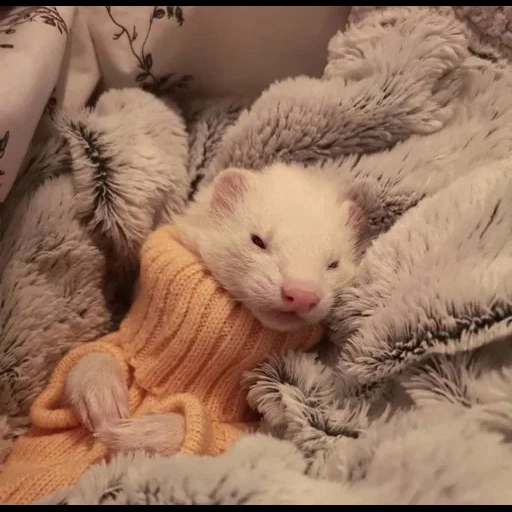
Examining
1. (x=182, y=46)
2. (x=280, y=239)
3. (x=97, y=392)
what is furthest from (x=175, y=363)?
(x=182, y=46)

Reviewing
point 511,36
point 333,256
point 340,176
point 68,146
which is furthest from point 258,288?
point 511,36

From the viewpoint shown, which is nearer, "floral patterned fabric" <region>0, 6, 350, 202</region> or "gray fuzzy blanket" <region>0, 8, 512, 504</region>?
"gray fuzzy blanket" <region>0, 8, 512, 504</region>

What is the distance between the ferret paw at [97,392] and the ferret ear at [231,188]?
0.25m

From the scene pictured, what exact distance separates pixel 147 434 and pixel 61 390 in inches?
6.6

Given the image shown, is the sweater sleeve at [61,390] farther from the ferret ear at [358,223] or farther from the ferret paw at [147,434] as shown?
the ferret ear at [358,223]

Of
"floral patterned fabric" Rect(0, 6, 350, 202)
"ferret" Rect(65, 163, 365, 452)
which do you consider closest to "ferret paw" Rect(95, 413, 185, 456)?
"ferret" Rect(65, 163, 365, 452)

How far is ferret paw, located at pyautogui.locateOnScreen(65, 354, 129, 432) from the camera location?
2.53ft

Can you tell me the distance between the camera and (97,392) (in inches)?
30.5

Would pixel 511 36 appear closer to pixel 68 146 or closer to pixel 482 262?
pixel 482 262

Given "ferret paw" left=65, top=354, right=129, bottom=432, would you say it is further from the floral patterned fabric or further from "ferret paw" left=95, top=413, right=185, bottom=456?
the floral patterned fabric

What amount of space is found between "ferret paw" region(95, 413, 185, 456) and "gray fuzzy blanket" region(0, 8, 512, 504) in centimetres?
10

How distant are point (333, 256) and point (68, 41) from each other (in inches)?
20.9

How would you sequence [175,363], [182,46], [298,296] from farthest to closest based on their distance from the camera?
[182,46] → [175,363] → [298,296]

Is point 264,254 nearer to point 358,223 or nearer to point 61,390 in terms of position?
point 358,223
